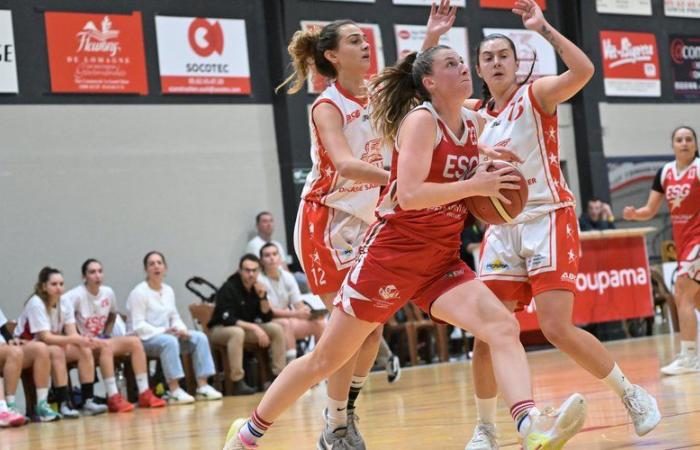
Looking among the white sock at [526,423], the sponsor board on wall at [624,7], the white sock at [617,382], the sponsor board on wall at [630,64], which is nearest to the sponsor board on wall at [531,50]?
the sponsor board on wall at [630,64]

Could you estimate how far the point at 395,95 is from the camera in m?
4.53

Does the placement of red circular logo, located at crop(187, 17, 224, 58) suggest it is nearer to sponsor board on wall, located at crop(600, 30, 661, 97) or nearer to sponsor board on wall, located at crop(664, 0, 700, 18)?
sponsor board on wall, located at crop(600, 30, 661, 97)

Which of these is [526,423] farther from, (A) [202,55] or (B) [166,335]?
(A) [202,55]

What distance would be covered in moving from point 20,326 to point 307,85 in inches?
228

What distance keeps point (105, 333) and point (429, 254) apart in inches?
296

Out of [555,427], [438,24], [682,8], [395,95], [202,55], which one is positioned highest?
[682,8]

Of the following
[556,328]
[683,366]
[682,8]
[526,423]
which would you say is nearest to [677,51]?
[682,8]

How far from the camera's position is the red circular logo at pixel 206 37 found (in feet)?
46.7

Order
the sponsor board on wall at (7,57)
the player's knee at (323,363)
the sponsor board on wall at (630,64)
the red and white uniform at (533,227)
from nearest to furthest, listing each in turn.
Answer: the player's knee at (323,363) → the red and white uniform at (533,227) → the sponsor board on wall at (7,57) → the sponsor board on wall at (630,64)

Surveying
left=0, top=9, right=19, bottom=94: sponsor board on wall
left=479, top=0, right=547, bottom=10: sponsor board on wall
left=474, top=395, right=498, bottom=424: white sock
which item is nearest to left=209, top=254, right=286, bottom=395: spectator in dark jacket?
left=0, top=9, right=19, bottom=94: sponsor board on wall

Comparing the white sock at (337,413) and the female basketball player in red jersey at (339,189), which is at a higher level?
the female basketball player in red jersey at (339,189)

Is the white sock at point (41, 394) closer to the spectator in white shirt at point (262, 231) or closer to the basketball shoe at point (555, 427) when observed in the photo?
the spectator in white shirt at point (262, 231)

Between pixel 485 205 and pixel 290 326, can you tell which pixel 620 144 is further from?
pixel 485 205

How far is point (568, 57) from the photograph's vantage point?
4887 millimetres
